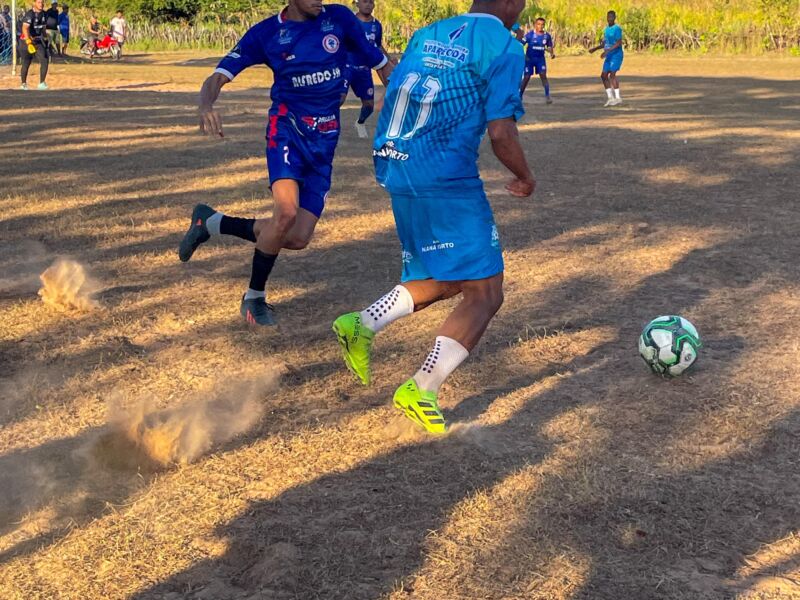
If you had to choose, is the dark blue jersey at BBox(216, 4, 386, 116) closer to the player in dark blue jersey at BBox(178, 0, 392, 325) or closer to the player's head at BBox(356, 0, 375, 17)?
the player in dark blue jersey at BBox(178, 0, 392, 325)

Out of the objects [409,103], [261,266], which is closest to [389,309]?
[409,103]

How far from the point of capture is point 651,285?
7.34m

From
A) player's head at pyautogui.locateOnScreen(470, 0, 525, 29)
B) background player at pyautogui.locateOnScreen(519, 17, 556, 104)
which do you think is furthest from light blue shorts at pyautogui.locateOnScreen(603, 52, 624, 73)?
player's head at pyautogui.locateOnScreen(470, 0, 525, 29)

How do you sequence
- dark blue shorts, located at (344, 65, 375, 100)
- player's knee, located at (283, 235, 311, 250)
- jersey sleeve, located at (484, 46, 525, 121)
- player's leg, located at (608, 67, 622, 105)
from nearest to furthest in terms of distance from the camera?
1. jersey sleeve, located at (484, 46, 525, 121)
2. player's knee, located at (283, 235, 311, 250)
3. dark blue shorts, located at (344, 65, 375, 100)
4. player's leg, located at (608, 67, 622, 105)

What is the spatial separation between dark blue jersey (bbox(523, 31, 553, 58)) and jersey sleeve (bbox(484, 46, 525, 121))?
20.1 metres

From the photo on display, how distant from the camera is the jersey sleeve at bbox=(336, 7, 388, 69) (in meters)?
6.16

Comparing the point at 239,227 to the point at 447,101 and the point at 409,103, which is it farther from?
the point at 447,101

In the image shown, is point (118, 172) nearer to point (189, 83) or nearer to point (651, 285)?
point (651, 285)

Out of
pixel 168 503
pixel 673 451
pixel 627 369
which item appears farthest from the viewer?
pixel 627 369

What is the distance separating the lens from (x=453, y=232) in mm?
4598

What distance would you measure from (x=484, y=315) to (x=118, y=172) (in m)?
8.67

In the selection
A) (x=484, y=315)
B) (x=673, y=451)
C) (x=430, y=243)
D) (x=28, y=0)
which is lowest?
(x=673, y=451)

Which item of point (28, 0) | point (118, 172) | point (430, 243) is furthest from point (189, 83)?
point (28, 0)

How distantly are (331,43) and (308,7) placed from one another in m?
0.26
